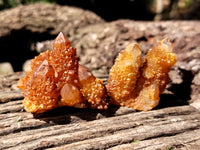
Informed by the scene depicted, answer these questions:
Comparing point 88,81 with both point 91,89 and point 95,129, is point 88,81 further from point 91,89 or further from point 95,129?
point 95,129

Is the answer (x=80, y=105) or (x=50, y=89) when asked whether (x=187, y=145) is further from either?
(x=50, y=89)

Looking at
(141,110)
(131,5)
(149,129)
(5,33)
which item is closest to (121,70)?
(141,110)

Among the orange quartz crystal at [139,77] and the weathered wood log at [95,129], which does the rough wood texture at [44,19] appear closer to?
the weathered wood log at [95,129]

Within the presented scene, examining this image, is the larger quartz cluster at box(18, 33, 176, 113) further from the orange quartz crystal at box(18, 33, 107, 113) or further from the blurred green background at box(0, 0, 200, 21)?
the blurred green background at box(0, 0, 200, 21)

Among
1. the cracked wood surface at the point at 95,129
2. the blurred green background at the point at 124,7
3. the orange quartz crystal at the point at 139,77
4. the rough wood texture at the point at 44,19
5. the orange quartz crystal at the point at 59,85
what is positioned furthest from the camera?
the blurred green background at the point at 124,7

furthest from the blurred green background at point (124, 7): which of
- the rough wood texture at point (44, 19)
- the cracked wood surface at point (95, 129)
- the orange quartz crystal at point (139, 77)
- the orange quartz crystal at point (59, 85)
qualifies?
the cracked wood surface at point (95, 129)

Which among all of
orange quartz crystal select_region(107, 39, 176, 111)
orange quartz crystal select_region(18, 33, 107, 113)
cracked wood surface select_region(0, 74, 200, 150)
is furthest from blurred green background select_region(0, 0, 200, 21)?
cracked wood surface select_region(0, 74, 200, 150)

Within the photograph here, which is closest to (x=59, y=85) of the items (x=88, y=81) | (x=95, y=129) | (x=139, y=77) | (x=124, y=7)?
(x=88, y=81)
